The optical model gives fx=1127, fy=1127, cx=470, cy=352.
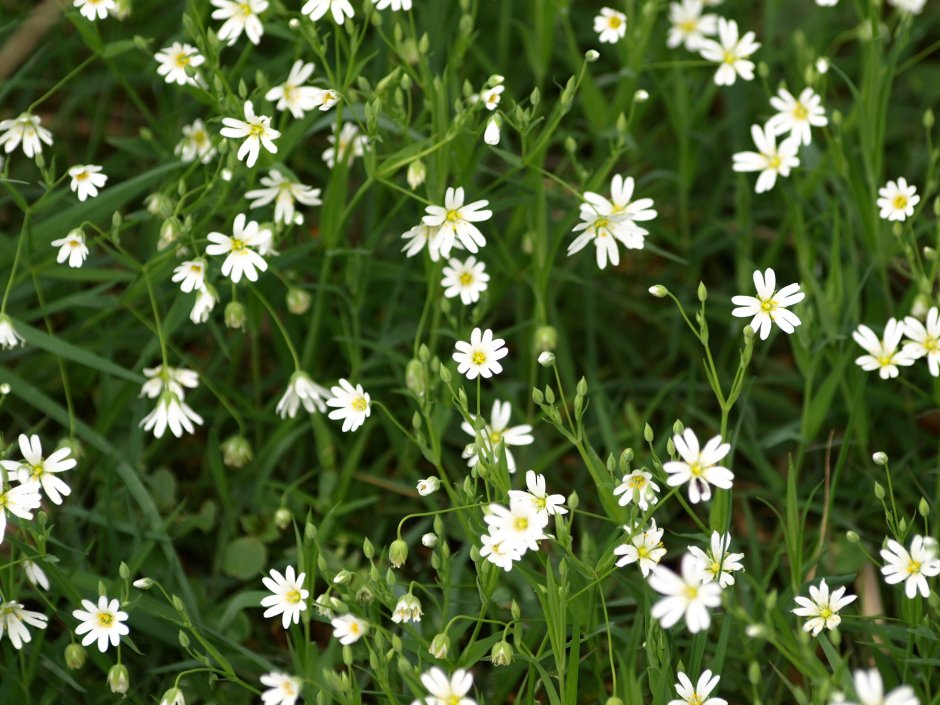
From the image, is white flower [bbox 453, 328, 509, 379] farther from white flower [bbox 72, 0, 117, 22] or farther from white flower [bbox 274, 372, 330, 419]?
white flower [bbox 72, 0, 117, 22]

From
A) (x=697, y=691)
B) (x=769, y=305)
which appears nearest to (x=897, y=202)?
(x=769, y=305)

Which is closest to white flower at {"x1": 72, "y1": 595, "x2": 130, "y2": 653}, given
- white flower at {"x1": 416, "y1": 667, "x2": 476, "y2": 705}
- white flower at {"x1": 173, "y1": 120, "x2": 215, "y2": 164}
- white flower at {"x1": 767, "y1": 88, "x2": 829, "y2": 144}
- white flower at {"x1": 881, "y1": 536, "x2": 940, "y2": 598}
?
white flower at {"x1": 416, "y1": 667, "x2": 476, "y2": 705}

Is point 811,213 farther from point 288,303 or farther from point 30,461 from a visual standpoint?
point 30,461

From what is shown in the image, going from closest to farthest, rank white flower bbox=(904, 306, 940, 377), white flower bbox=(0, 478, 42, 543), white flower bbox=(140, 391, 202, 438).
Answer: white flower bbox=(0, 478, 42, 543) → white flower bbox=(904, 306, 940, 377) → white flower bbox=(140, 391, 202, 438)

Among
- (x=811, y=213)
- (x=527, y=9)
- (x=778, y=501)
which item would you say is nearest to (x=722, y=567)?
(x=778, y=501)

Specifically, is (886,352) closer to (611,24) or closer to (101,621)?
(611,24)

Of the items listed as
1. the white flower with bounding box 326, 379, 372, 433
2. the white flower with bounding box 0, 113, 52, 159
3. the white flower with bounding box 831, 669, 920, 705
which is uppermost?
the white flower with bounding box 0, 113, 52, 159

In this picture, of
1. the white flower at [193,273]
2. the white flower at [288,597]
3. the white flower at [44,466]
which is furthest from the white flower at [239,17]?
the white flower at [288,597]

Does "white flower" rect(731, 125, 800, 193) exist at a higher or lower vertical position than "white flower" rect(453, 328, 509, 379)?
higher
